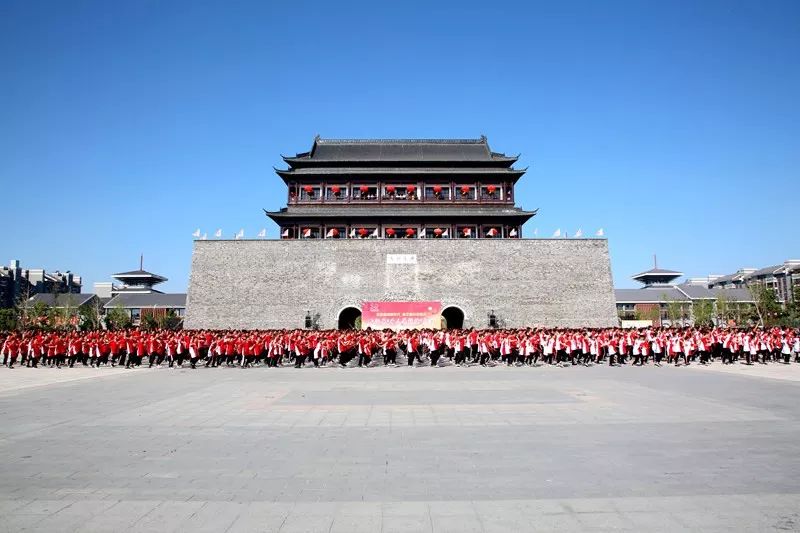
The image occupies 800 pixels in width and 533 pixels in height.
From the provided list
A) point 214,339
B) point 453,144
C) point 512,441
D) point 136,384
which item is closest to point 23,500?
point 512,441

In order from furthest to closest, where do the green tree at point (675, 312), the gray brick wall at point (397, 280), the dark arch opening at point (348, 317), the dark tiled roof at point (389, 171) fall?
the green tree at point (675, 312) < the dark tiled roof at point (389, 171) < the dark arch opening at point (348, 317) < the gray brick wall at point (397, 280)

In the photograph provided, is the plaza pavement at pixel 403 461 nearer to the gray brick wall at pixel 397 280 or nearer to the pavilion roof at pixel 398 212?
the gray brick wall at pixel 397 280

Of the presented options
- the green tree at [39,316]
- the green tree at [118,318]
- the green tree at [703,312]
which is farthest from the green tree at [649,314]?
the green tree at [39,316]

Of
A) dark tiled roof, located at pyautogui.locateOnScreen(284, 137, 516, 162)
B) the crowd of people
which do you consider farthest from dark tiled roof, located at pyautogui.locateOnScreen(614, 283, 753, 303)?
the crowd of people

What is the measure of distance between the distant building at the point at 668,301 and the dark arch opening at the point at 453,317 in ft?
93.4

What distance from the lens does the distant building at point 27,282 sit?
61812 millimetres

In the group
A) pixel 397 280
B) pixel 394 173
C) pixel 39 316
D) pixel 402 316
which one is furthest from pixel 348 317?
pixel 39 316

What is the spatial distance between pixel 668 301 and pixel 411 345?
47993mm

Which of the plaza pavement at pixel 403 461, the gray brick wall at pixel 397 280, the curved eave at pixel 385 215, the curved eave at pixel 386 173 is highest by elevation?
the curved eave at pixel 386 173

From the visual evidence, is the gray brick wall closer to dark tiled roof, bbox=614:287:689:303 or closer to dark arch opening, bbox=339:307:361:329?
dark arch opening, bbox=339:307:361:329

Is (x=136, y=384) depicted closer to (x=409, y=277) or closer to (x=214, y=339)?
(x=214, y=339)

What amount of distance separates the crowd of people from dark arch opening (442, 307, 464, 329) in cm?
1060

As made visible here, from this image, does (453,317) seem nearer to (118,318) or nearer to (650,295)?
(118,318)

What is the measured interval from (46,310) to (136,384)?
34940 mm
